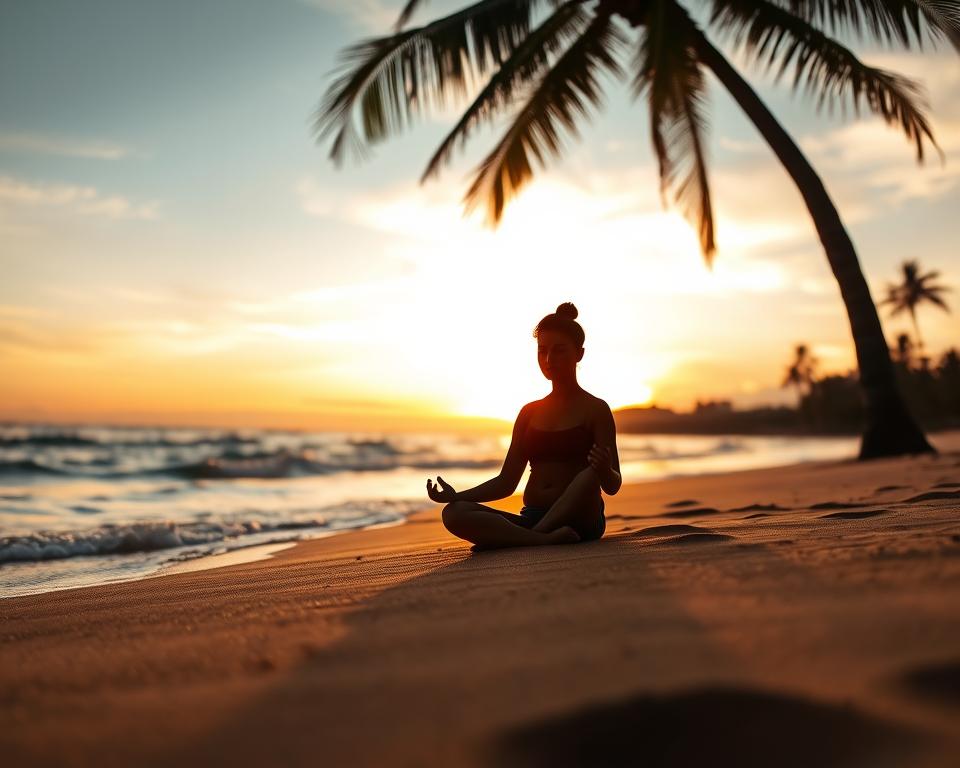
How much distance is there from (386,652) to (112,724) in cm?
56

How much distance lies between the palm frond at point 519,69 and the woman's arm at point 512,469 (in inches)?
250

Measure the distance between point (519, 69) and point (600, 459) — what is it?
7.22 m

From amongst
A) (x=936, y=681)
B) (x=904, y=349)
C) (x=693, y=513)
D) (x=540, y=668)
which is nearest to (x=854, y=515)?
(x=693, y=513)

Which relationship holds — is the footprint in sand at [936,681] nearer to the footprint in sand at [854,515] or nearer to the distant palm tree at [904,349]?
the footprint in sand at [854,515]

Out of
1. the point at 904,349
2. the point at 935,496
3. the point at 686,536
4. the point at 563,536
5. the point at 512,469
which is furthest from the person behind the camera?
the point at 904,349

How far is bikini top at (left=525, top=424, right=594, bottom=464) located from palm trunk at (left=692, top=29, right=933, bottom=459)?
21.9ft

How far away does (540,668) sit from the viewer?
4.75 feet

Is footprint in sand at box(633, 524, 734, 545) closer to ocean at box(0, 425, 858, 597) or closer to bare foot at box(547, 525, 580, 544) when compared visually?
bare foot at box(547, 525, 580, 544)

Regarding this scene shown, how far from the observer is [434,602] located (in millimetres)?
2184

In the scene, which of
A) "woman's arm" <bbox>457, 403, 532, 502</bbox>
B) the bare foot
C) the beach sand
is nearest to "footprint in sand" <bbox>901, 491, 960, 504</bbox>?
the beach sand

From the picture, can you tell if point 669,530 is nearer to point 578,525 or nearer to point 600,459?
point 578,525

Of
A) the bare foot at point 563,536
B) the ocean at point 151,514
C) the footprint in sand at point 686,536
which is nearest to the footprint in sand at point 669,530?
the footprint in sand at point 686,536

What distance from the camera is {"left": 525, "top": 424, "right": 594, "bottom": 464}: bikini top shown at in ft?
12.3

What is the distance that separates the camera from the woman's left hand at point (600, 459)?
3.40m
